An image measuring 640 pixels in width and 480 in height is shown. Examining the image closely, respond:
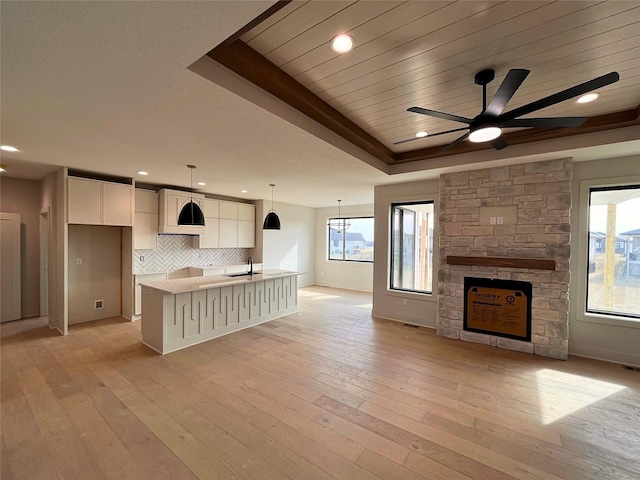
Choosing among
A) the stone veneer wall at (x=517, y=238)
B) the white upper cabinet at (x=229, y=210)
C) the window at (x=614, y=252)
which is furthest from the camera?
the white upper cabinet at (x=229, y=210)

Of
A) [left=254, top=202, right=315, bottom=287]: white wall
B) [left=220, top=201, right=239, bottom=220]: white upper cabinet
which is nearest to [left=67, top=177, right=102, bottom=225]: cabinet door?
[left=220, top=201, right=239, bottom=220]: white upper cabinet

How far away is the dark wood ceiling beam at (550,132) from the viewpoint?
111 inches

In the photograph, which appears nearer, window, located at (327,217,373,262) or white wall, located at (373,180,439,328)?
white wall, located at (373,180,439,328)

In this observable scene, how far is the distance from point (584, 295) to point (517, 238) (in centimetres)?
112

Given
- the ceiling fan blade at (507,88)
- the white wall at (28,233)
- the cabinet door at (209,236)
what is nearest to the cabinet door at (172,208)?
the cabinet door at (209,236)

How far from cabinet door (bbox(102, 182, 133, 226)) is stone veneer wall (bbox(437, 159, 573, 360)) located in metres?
5.54

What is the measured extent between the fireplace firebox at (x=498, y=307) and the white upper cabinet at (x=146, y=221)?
5.89 m

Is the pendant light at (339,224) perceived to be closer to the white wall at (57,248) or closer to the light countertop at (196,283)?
the light countertop at (196,283)

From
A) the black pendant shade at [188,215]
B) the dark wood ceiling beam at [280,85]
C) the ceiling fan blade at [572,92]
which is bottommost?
the black pendant shade at [188,215]

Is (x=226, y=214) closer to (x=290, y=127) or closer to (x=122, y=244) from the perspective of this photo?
(x=122, y=244)

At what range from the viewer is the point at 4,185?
4.73 meters

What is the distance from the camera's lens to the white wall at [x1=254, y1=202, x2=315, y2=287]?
298 inches

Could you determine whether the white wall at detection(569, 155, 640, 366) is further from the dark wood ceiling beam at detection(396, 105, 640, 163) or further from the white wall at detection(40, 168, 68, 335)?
the white wall at detection(40, 168, 68, 335)

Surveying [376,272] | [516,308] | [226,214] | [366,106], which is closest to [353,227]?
[376,272]
